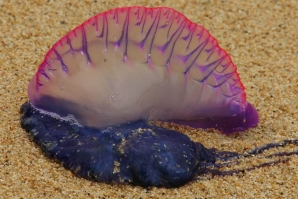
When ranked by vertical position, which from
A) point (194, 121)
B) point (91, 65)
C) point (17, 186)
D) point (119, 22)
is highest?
point (119, 22)

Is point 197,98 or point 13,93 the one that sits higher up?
point 197,98

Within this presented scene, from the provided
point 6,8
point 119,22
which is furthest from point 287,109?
point 6,8

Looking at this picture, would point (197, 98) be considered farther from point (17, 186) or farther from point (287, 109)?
point (17, 186)

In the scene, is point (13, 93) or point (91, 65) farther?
point (13, 93)

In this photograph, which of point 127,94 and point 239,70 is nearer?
point 127,94
